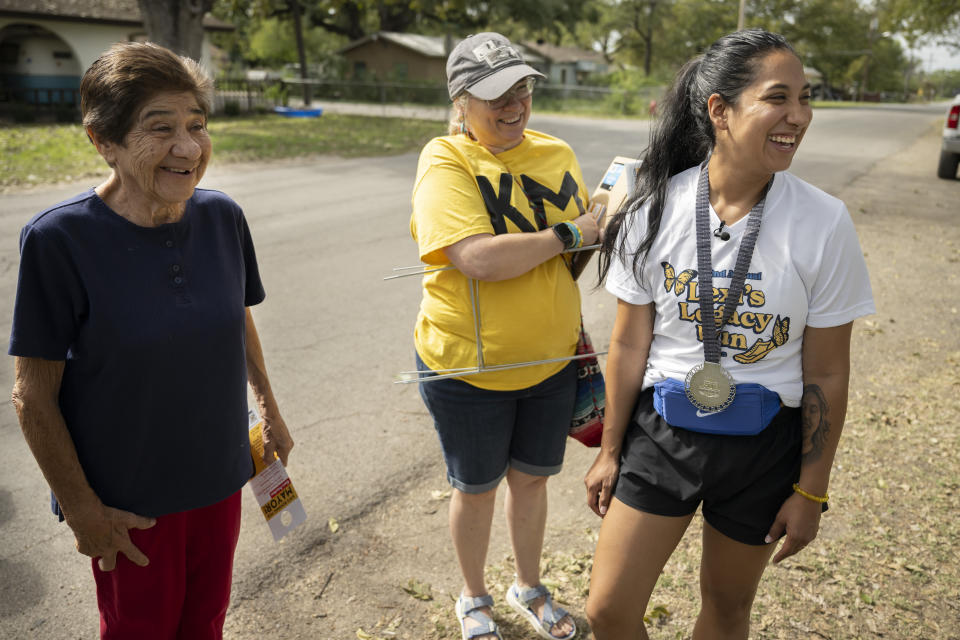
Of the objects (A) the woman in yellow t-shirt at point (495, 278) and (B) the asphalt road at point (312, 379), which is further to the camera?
(B) the asphalt road at point (312, 379)

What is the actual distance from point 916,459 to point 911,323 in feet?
8.81

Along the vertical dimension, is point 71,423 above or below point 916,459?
above

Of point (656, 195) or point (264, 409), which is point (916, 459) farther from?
point (264, 409)

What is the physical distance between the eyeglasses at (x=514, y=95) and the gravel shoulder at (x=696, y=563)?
74cm

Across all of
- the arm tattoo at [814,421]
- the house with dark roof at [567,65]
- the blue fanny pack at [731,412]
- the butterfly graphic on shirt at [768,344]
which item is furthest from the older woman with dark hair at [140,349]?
the house with dark roof at [567,65]

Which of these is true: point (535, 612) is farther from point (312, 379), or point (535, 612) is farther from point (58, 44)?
point (58, 44)

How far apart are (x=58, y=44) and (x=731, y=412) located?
94.7 feet

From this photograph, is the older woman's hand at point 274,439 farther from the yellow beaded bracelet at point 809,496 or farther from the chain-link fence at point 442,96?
the chain-link fence at point 442,96

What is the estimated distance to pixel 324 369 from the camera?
16.6 ft

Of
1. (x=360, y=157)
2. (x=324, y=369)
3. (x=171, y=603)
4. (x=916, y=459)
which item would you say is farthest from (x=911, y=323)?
(x=360, y=157)

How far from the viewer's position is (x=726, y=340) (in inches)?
74.6

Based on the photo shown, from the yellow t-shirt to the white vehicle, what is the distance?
14446 millimetres

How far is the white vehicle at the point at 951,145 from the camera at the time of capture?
1369 centimetres

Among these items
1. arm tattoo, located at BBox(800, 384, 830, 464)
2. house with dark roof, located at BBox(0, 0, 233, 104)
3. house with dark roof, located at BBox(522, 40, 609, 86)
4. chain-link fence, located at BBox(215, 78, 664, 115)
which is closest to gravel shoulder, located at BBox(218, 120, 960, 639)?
arm tattoo, located at BBox(800, 384, 830, 464)
